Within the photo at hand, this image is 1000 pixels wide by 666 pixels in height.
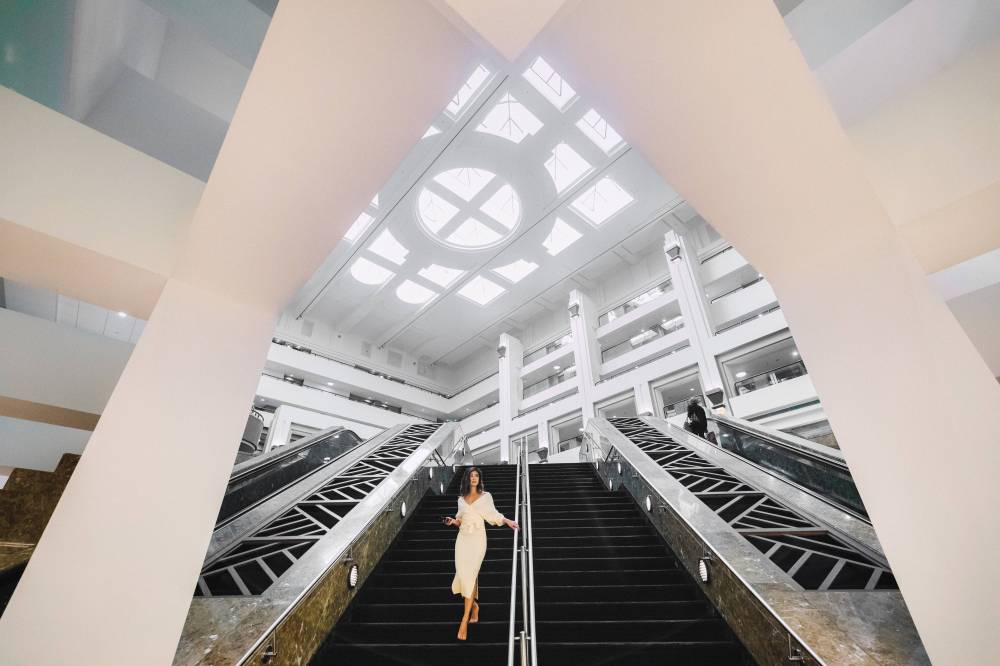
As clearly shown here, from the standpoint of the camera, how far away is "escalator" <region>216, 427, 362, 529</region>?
5398 millimetres

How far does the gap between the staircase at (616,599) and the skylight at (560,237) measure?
12.4 metres

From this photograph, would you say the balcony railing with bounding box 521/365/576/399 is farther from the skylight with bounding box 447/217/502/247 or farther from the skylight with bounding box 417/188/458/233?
the skylight with bounding box 417/188/458/233

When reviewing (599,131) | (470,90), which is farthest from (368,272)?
(599,131)

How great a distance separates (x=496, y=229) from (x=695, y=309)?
7378 mm

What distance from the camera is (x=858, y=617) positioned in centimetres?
263

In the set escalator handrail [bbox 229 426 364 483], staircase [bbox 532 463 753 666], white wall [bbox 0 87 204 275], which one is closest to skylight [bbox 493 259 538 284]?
escalator handrail [bbox 229 426 364 483]

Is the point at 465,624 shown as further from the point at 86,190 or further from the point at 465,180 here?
the point at 465,180

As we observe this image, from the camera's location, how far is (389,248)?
17.0 meters

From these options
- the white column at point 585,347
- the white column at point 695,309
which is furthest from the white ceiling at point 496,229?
the white column at point 695,309

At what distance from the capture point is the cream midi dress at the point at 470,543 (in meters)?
3.65

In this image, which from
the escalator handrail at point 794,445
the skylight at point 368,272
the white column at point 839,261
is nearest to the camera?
the white column at point 839,261

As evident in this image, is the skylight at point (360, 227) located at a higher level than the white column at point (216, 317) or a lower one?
higher

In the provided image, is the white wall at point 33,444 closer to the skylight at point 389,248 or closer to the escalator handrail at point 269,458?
the escalator handrail at point 269,458

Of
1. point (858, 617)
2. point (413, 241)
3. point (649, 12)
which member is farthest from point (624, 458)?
point (413, 241)
